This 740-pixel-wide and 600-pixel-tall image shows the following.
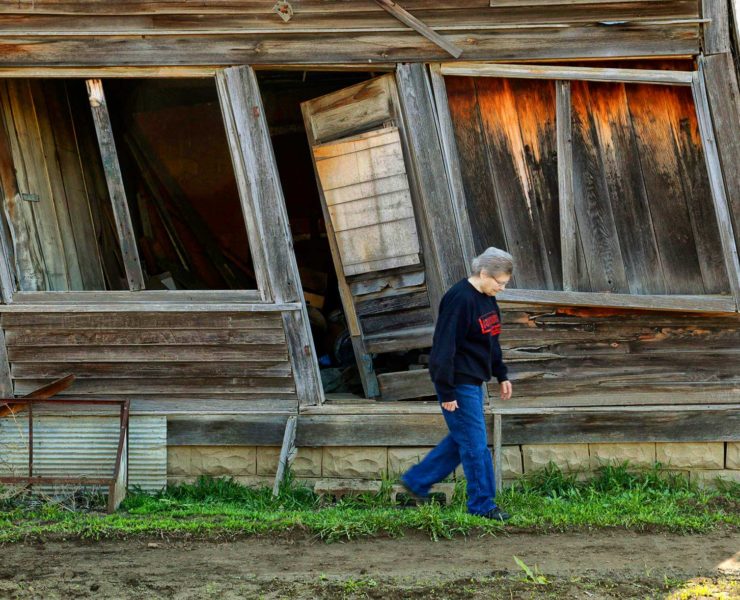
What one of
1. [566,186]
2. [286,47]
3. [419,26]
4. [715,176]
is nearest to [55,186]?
[286,47]

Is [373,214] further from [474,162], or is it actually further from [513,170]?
[513,170]

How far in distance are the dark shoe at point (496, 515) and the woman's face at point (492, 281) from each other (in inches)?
53.5

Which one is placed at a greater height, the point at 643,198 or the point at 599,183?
A: the point at 599,183

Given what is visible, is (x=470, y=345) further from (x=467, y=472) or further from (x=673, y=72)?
(x=673, y=72)

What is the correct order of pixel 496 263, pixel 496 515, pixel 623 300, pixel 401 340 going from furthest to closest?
1. pixel 401 340
2. pixel 623 300
3. pixel 496 515
4. pixel 496 263

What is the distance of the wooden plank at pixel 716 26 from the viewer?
6078 mm

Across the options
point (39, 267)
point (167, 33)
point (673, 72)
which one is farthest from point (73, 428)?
point (673, 72)

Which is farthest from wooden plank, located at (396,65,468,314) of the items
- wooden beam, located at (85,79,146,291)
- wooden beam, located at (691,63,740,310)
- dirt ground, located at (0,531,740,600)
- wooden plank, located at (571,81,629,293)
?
wooden beam, located at (85,79,146,291)

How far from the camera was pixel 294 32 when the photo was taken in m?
6.36

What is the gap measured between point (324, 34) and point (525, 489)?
3.50 meters

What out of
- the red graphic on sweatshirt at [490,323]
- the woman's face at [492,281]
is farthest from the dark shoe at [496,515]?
the woman's face at [492,281]

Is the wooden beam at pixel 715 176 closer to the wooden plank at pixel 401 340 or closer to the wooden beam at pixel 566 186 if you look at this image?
the wooden beam at pixel 566 186

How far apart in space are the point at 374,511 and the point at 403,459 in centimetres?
72

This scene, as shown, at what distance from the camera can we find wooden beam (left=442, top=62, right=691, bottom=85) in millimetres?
6051
